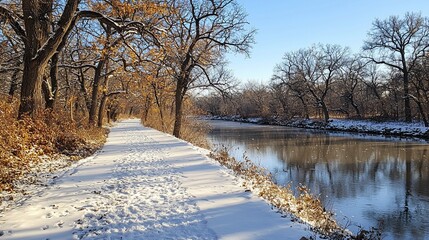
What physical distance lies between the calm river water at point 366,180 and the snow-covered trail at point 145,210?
2.26 meters

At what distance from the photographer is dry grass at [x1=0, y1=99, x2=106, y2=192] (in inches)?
309

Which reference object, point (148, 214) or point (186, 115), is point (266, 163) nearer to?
point (186, 115)

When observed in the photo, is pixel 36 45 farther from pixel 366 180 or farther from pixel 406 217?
pixel 366 180

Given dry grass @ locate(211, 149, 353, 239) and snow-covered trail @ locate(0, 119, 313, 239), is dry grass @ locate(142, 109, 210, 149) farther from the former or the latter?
dry grass @ locate(211, 149, 353, 239)

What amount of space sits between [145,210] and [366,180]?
11.9 meters

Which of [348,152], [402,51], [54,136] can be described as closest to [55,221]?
[54,136]

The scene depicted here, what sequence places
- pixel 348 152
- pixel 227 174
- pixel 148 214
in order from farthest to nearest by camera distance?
pixel 348 152 → pixel 227 174 → pixel 148 214

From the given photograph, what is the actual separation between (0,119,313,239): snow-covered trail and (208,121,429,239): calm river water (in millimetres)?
2261

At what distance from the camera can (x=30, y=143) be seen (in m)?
10.1

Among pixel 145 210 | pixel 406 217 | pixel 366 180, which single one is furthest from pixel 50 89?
pixel 406 217

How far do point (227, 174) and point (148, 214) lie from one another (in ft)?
12.7

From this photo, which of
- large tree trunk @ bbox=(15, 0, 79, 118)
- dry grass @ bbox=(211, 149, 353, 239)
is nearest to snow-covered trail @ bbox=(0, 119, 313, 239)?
dry grass @ bbox=(211, 149, 353, 239)

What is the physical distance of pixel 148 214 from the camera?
581 cm

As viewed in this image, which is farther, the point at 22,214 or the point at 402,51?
the point at 402,51
